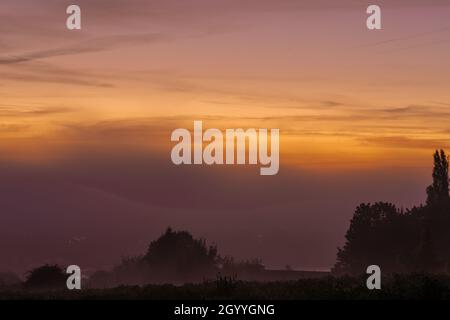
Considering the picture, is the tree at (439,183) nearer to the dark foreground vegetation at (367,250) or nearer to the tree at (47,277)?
the dark foreground vegetation at (367,250)

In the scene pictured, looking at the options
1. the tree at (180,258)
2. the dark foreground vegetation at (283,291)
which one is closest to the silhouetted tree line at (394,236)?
the tree at (180,258)

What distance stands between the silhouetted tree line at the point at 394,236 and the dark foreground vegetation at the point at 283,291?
54.1 m

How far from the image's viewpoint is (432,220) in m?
101

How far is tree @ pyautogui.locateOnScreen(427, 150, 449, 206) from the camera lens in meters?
107

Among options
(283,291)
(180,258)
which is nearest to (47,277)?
(283,291)

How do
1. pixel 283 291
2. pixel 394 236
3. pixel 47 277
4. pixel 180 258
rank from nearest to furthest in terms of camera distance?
pixel 283 291
pixel 47 277
pixel 180 258
pixel 394 236

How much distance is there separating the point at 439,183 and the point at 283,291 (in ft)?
254

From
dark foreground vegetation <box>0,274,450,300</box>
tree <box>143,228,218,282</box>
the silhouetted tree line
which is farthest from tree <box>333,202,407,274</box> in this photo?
dark foreground vegetation <box>0,274,450,300</box>

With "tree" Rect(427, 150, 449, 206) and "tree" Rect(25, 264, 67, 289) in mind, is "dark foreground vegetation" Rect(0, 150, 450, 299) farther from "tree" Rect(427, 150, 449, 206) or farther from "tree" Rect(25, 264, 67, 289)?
"tree" Rect(25, 264, 67, 289)

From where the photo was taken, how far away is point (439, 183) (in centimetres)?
11025

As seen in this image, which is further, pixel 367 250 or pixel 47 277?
pixel 367 250

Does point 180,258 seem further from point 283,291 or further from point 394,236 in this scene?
point 283,291

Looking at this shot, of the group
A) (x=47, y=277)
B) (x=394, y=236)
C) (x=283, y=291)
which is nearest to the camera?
(x=283, y=291)
